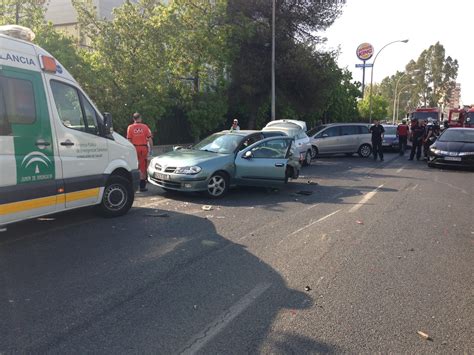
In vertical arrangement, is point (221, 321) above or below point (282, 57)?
below

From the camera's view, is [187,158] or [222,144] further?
[222,144]

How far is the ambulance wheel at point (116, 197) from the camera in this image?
24.1 feet

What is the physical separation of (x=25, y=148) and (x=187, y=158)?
168 inches

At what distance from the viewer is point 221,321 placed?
3.74m

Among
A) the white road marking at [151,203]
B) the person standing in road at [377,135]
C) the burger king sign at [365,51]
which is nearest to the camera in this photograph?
the white road marking at [151,203]

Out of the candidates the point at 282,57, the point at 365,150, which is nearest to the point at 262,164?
the point at 365,150

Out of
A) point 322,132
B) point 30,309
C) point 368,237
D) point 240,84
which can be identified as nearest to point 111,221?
point 30,309

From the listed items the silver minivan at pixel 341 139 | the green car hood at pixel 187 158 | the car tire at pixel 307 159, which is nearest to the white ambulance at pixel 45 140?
the green car hood at pixel 187 158

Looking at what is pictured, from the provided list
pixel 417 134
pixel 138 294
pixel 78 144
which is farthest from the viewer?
pixel 417 134

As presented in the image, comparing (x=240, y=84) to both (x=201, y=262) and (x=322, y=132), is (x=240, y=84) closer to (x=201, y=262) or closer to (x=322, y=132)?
(x=322, y=132)

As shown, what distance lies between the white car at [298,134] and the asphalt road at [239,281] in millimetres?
7570

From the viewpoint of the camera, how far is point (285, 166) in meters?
10.3

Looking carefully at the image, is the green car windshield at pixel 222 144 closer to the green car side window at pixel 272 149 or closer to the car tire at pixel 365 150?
the green car side window at pixel 272 149

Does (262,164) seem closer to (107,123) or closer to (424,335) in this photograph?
(107,123)
